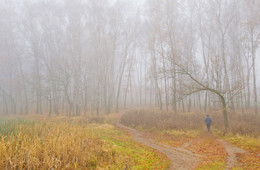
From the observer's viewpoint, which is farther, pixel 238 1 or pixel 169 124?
pixel 238 1

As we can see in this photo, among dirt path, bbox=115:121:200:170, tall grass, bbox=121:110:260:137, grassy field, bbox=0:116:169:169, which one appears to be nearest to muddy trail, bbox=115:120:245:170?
dirt path, bbox=115:121:200:170

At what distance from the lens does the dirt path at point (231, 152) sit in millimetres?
6602

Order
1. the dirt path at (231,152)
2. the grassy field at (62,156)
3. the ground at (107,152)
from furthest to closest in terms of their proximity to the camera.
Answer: the dirt path at (231,152) < the ground at (107,152) < the grassy field at (62,156)

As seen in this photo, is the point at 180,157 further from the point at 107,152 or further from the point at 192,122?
the point at 192,122

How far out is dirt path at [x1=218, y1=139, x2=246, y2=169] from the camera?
6602 millimetres

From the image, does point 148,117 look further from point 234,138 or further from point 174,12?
point 174,12

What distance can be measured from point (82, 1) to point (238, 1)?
19096 mm

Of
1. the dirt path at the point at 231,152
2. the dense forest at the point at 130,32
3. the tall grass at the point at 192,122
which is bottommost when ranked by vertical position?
the dirt path at the point at 231,152

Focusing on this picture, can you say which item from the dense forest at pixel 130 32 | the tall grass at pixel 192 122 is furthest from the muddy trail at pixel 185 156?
the dense forest at pixel 130 32

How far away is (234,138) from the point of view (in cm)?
1009

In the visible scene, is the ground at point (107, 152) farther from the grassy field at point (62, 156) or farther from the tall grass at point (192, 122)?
the tall grass at point (192, 122)

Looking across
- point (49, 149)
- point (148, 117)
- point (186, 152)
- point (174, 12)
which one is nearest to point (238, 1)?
point (174, 12)

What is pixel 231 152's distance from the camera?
8.10 m

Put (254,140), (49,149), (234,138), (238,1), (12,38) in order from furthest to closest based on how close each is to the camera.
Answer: (12,38)
(238,1)
(234,138)
(254,140)
(49,149)
